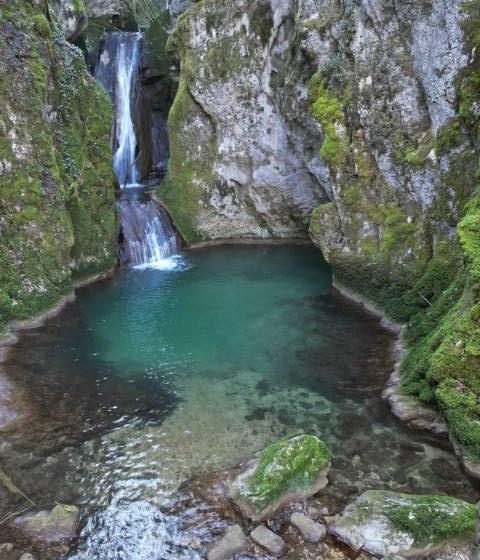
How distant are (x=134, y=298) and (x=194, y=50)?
12439 mm

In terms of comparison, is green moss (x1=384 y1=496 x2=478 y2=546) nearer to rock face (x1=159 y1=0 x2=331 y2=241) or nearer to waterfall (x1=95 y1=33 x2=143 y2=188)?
rock face (x1=159 y1=0 x2=331 y2=241)

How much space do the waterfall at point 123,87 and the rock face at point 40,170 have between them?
6.84 metres

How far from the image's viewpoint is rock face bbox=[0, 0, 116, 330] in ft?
45.6

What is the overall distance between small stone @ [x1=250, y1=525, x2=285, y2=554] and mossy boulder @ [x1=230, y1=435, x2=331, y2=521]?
246 mm

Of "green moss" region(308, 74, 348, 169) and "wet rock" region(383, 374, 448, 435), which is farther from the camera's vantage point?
"green moss" region(308, 74, 348, 169)

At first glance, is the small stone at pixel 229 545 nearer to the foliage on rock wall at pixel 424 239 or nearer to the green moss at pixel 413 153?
the foliage on rock wall at pixel 424 239

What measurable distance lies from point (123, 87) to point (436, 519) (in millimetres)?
25689

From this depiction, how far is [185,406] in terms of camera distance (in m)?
9.95

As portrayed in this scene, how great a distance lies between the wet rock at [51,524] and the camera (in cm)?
676

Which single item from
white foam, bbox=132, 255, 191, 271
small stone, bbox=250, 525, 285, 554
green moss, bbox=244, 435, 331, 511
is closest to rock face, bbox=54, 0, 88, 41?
white foam, bbox=132, 255, 191, 271

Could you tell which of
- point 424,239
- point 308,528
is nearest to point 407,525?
point 308,528

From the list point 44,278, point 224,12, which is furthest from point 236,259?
point 224,12

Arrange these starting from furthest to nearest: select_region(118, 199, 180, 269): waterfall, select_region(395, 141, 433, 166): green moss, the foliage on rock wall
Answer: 1. select_region(118, 199, 180, 269): waterfall
2. select_region(395, 141, 433, 166): green moss
3. the foliage on rock wall

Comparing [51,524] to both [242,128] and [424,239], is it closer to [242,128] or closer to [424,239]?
[424,239]
